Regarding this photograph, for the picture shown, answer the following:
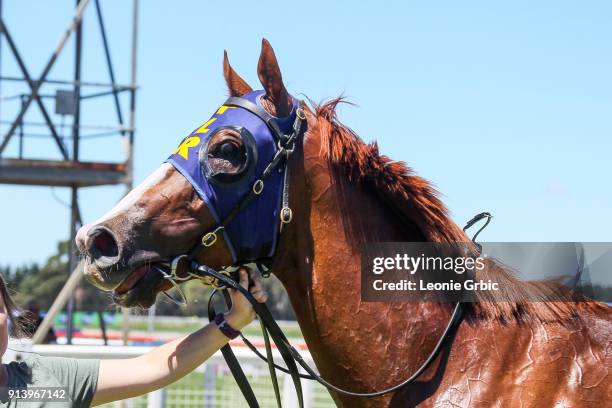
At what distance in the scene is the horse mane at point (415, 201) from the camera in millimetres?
3020

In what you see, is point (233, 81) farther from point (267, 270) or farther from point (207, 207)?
point (267, 270)

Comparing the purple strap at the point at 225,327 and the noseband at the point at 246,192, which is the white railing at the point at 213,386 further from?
the noseband at the point at 246,192

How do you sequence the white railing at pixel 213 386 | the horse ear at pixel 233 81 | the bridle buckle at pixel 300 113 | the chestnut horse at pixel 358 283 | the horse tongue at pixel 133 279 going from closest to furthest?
the chestnut horse at pixel 358 283, the horse tongue at pixel 133 279, the bridle buckle at pixel 300 113, the horse ear at pixel 233 81, the white railing at pixel 213 386

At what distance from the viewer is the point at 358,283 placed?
3.00m

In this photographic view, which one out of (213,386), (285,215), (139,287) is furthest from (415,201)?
(213,386)

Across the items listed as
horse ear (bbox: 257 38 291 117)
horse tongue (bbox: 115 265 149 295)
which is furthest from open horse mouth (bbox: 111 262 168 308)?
horse ear (bbox: 257 38 291 117)

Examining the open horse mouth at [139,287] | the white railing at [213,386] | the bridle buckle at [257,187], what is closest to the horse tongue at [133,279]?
the open horse mouth at [139,287]

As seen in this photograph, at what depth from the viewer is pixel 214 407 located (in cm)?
611

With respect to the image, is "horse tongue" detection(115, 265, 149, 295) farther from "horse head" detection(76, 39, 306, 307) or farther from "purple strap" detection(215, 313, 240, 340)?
"purple strap" detection(215, 313, 240, 340)

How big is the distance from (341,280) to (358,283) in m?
0.06

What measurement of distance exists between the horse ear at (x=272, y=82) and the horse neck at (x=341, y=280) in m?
0.18

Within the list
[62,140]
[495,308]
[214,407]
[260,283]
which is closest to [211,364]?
[214,407]

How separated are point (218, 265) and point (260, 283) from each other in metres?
0.20

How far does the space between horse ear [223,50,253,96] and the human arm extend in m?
0.73
